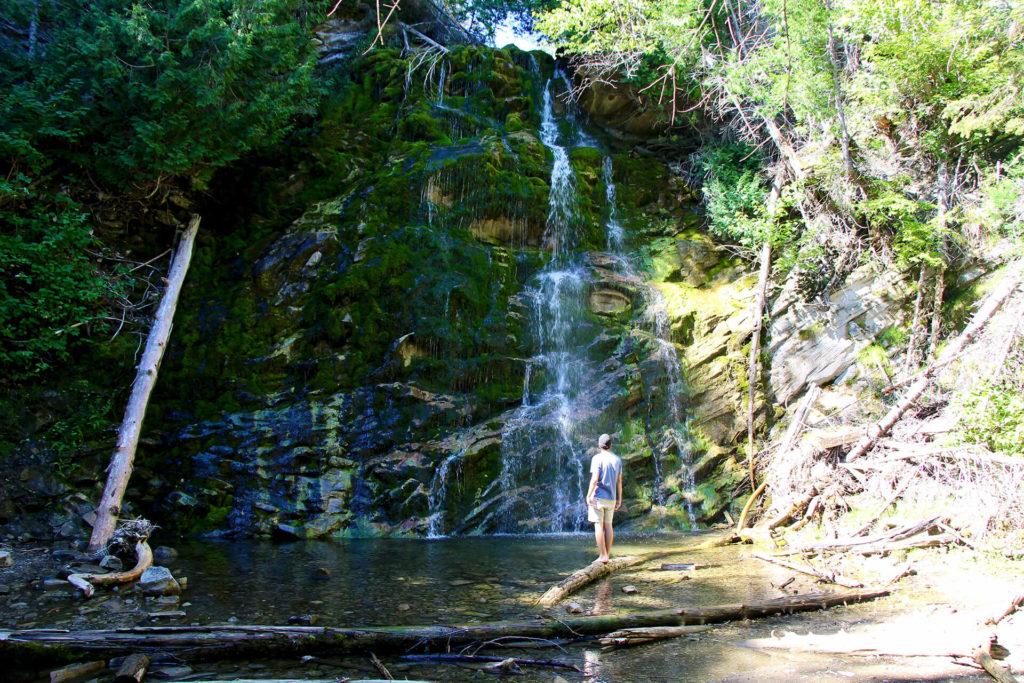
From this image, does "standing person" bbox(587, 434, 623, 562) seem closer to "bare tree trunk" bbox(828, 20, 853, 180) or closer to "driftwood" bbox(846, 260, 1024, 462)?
"driftwood" bbox(846, 260, 1024, 462)

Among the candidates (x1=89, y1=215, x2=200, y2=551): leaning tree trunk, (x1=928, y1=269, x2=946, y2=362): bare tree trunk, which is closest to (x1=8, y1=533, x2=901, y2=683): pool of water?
(x1=89, y1=215, x2=200, y2=551): leaning tree trunk

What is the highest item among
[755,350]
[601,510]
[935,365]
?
[755,350]

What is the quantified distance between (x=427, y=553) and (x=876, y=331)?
9.77 metres

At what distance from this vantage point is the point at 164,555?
754 centimetres

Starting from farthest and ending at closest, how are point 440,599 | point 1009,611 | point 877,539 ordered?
1. point 877,539
2. point 440,599
3. point 1009,611

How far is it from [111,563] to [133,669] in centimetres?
417

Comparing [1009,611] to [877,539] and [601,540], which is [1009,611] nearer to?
[877,539]

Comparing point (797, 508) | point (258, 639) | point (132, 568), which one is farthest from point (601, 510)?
point (132, 568)

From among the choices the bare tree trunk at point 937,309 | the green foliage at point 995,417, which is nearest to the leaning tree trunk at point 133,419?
the green foliage at point 995,417

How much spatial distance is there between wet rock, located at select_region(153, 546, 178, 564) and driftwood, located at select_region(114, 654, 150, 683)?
4.35 metres

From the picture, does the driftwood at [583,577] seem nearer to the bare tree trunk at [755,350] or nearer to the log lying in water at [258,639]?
the log lying in water at [258,639]

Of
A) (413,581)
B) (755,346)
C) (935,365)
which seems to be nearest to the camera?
(413,581)

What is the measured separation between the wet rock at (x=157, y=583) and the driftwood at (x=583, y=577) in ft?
12.3

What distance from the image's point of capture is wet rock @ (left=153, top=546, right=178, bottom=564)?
7.45m
